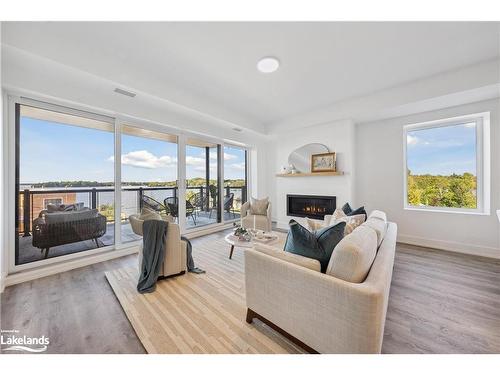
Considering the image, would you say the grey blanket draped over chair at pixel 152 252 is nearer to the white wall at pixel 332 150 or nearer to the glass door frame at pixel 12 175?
the glass door frame at pixel 12 175

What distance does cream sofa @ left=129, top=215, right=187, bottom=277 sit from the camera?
7.43 feet

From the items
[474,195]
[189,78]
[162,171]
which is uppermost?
[189,78]

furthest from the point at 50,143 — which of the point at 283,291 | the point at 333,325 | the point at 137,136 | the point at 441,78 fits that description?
the point at 441,78

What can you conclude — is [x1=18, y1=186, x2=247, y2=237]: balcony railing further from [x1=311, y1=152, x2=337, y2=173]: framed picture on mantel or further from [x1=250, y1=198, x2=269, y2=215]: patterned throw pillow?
[x1=311, y1=152, x2=337, y2=173]: framed picture on mantel

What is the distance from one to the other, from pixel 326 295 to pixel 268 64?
262 cm

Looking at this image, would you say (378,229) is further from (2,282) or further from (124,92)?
(2,282)

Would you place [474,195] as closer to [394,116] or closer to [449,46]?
[394,116]

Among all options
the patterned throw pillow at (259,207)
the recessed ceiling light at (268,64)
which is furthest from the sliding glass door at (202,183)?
the recessed ceiling light at (268,64)

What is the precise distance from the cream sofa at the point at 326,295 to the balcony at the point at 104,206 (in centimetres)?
271

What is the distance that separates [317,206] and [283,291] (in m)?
3.35

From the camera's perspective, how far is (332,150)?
4.15 meters

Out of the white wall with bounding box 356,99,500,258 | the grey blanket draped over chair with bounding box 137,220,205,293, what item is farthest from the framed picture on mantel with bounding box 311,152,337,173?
the grey blanket draped over chair with bounding box 137,220,205,293

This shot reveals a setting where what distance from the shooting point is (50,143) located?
256 centimetres

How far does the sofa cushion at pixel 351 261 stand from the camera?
113cm
